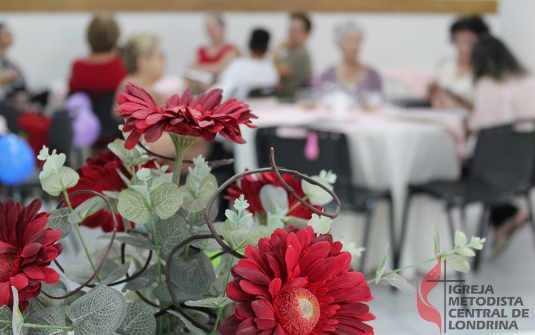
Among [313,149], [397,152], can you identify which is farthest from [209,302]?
[397,152]

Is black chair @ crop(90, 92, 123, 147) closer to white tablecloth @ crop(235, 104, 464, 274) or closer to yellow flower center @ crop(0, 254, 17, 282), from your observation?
white tablecloth @ crop(235, 104, 464, 274)

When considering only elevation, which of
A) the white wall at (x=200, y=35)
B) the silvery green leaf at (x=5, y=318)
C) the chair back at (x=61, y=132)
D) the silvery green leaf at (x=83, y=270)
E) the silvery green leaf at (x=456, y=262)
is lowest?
the silvery green leaf at (x=5, y=318)

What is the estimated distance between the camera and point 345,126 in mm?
3135

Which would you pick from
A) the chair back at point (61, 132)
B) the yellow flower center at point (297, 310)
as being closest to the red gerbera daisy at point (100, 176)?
the yellow flower center at point (297, 310)

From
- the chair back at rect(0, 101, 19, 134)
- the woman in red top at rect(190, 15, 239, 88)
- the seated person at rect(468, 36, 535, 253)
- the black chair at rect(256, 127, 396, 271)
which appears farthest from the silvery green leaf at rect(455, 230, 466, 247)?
the woman in red top at rect(190, 15, 239, 88)

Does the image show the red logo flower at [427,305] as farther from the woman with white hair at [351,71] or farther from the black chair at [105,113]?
the woman with white hair at [351,71]

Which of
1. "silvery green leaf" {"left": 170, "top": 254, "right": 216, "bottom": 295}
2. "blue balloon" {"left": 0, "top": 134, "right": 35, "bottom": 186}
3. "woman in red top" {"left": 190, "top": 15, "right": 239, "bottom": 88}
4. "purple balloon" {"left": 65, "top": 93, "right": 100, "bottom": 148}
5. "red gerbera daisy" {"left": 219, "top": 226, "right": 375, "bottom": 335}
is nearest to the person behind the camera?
"red gerbera daisy" {"left": 219, "top": 226, "right": 375, "bottom": 335}

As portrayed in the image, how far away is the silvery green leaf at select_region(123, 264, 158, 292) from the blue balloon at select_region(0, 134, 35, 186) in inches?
94.3

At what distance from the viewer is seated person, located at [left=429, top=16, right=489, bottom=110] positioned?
388 cm

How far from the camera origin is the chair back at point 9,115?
11.2 feet

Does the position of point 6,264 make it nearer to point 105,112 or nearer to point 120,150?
point 120,150

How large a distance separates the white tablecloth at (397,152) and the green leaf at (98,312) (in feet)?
8.13

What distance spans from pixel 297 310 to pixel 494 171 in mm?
2707

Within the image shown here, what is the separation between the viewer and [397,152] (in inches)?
117
